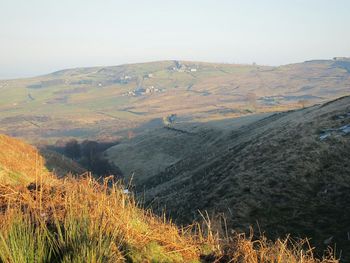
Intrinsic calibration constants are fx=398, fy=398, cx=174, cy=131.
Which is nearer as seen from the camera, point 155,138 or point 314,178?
point 314,178

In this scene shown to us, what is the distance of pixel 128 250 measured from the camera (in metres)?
5.80

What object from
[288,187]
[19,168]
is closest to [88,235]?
[19,168]

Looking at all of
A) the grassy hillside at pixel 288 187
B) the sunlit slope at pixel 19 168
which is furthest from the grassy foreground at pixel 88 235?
the grassy hillside at pixel 288 187

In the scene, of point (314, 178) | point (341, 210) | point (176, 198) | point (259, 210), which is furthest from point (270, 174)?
point (176, 198)

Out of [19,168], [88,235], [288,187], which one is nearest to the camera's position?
[88,235]

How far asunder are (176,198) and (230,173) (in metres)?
5.01

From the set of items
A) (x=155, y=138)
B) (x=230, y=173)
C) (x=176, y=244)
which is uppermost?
(x=176, y=244)

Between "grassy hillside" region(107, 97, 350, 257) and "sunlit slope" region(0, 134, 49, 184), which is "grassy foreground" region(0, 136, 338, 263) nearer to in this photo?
"sunlit slope" region(0, 134, 49, 184)

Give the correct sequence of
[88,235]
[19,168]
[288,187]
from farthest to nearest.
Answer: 1. [288,187]
2. [19,168]
3. [88,235]

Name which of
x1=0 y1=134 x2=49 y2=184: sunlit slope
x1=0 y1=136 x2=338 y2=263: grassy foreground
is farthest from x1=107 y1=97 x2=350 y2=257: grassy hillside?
x1=0 y1=136 x2=338 y2=263: grassy foreground

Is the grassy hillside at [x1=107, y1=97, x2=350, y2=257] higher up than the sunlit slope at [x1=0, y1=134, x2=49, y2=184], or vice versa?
the sunlit slope at [x1=0, y1=134, x2=49, y2=184]

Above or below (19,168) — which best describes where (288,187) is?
below

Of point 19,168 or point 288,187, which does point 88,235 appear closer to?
point 19,168

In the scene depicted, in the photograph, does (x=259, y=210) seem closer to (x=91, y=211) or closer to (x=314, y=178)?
(x=314, y=178)
